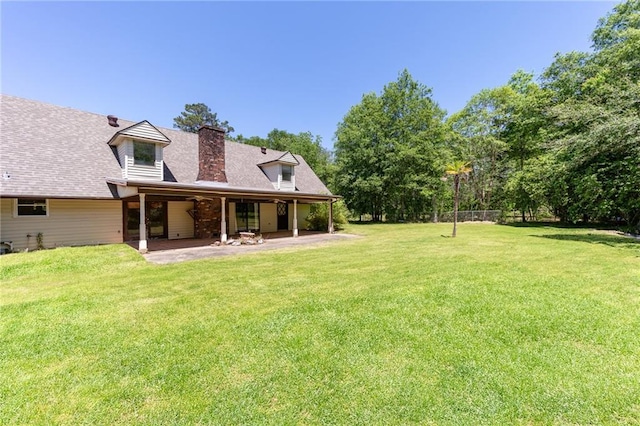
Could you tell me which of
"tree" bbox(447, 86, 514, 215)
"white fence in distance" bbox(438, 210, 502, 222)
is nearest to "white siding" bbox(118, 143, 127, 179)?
"white fence in distance" bbox(438, 210, 502, 222)

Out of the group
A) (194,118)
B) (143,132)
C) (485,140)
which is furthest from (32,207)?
(194,118)

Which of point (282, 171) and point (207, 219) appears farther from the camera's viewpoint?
point (282, 171)

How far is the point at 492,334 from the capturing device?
11.7ft

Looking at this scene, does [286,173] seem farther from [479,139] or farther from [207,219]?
[479,139]

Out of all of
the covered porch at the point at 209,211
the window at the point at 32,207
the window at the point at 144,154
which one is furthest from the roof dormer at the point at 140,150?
the window at the point at 32,207

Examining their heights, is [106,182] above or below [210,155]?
below

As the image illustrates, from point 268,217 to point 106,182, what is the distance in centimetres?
866

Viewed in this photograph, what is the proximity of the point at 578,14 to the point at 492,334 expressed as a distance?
1835 centimetres

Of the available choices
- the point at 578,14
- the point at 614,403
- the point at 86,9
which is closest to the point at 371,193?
the point at 578,14

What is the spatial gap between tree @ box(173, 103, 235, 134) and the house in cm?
3072

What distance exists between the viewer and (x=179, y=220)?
44.4 ft

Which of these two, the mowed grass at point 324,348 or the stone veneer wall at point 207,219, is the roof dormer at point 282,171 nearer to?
the stone veneer wall at point 207,219

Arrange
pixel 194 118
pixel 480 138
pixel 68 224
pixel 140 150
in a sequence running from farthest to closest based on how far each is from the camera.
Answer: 1. pixel 194 118
2. pixel 480 138
3. pixel 140 150
4. pixel 68 224

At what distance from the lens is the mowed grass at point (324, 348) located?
2.33 meters
